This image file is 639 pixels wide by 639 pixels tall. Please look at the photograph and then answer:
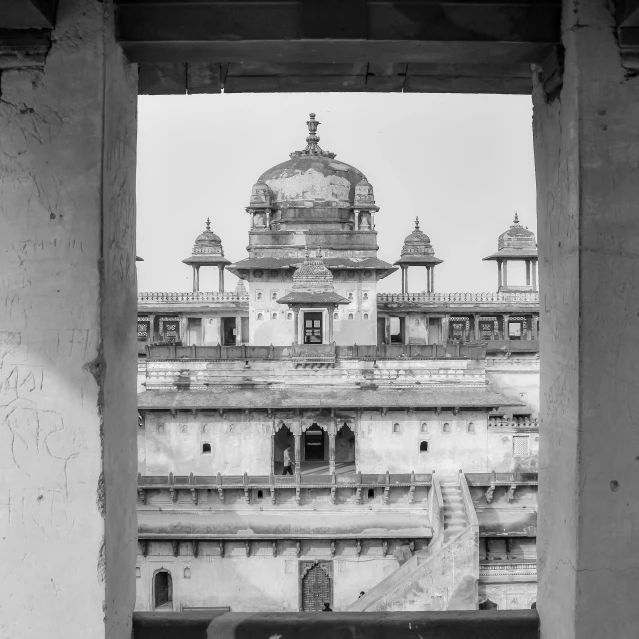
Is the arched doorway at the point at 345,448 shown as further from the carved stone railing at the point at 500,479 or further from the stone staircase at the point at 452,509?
the carved stone railing at the point at 500,479

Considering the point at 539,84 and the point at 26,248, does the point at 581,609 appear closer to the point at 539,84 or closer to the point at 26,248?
the point at 539,84

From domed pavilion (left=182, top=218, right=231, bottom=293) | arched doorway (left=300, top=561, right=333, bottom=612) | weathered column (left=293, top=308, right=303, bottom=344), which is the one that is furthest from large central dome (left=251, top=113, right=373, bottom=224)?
arched doorway (left=300, top=561, right=333, bottom=612)

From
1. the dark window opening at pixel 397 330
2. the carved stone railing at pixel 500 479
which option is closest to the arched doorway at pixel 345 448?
the carved stone railing at pixel 500 479

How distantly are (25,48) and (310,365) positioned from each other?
67.3 ft

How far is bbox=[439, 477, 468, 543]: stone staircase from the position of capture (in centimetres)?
1819

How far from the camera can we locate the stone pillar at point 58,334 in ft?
8.66

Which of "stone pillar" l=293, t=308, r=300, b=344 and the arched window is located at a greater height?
"stone pillar" l=293, t=308, r=300, b=344

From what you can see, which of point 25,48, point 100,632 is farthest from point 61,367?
point 25,48

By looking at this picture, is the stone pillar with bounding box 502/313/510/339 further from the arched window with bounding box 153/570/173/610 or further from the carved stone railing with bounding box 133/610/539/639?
the carved stone railing with bounding box 133/610/539/639

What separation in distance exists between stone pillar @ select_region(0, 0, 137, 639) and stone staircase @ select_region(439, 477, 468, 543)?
1625 centimetres

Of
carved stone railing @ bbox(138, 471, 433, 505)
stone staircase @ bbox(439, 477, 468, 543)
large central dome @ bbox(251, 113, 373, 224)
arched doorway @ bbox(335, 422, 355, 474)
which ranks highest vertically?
large central dome @ bbox(251, 113, 373, 224)

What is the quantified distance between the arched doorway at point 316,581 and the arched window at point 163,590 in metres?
3.58

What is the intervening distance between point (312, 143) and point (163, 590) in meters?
20.6

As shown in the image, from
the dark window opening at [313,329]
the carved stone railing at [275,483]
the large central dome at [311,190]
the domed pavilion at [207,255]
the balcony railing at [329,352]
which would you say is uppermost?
the large central dome at [311,190]
